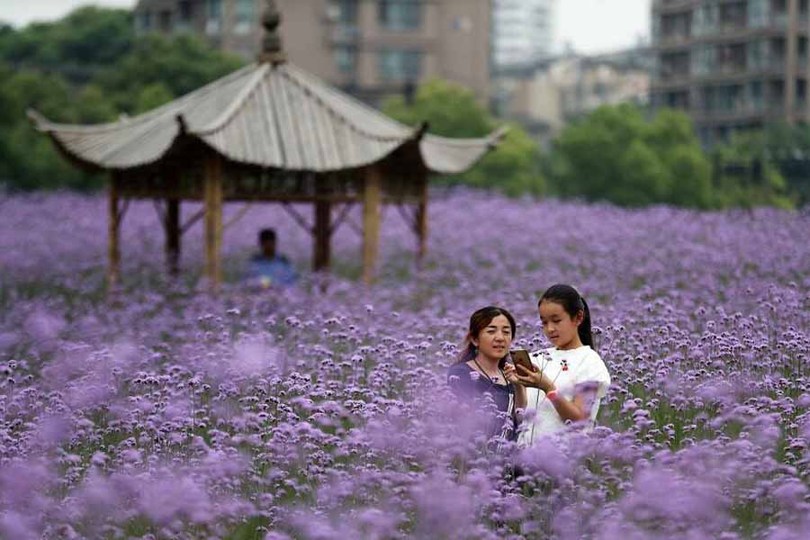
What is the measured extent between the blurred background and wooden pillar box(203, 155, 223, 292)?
→ 1658cm

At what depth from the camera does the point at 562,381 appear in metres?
7.56

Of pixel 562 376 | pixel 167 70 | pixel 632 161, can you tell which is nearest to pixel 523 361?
pixel 562 376

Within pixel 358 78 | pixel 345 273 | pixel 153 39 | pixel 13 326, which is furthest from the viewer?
pixel 358 78

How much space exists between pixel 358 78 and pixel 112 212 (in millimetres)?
48837

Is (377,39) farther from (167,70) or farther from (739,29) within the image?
(167,70)

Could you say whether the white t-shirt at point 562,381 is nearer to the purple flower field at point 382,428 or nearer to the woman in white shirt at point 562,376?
the woman in white shirt at point 562,376

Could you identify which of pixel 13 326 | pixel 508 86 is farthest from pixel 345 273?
pixel 508 86

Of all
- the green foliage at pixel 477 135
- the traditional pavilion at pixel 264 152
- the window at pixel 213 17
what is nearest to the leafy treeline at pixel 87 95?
the green foliage at pixel 477 135

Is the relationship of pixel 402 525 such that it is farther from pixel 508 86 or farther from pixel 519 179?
pixel 508 86

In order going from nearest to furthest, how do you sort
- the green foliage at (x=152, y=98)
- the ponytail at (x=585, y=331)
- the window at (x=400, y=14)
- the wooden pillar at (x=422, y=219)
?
the ponytail at (x=585, y=331) < the wooden pillar at (x=422, y=219) < the green foliage at (x=152, y=98) < the window at (x=400, y=14)

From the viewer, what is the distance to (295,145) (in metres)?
17.8

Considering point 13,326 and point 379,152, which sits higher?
point 379,152

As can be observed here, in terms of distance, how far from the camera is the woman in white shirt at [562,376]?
24.2 feet

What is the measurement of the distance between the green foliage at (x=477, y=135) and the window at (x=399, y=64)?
72.4ft
